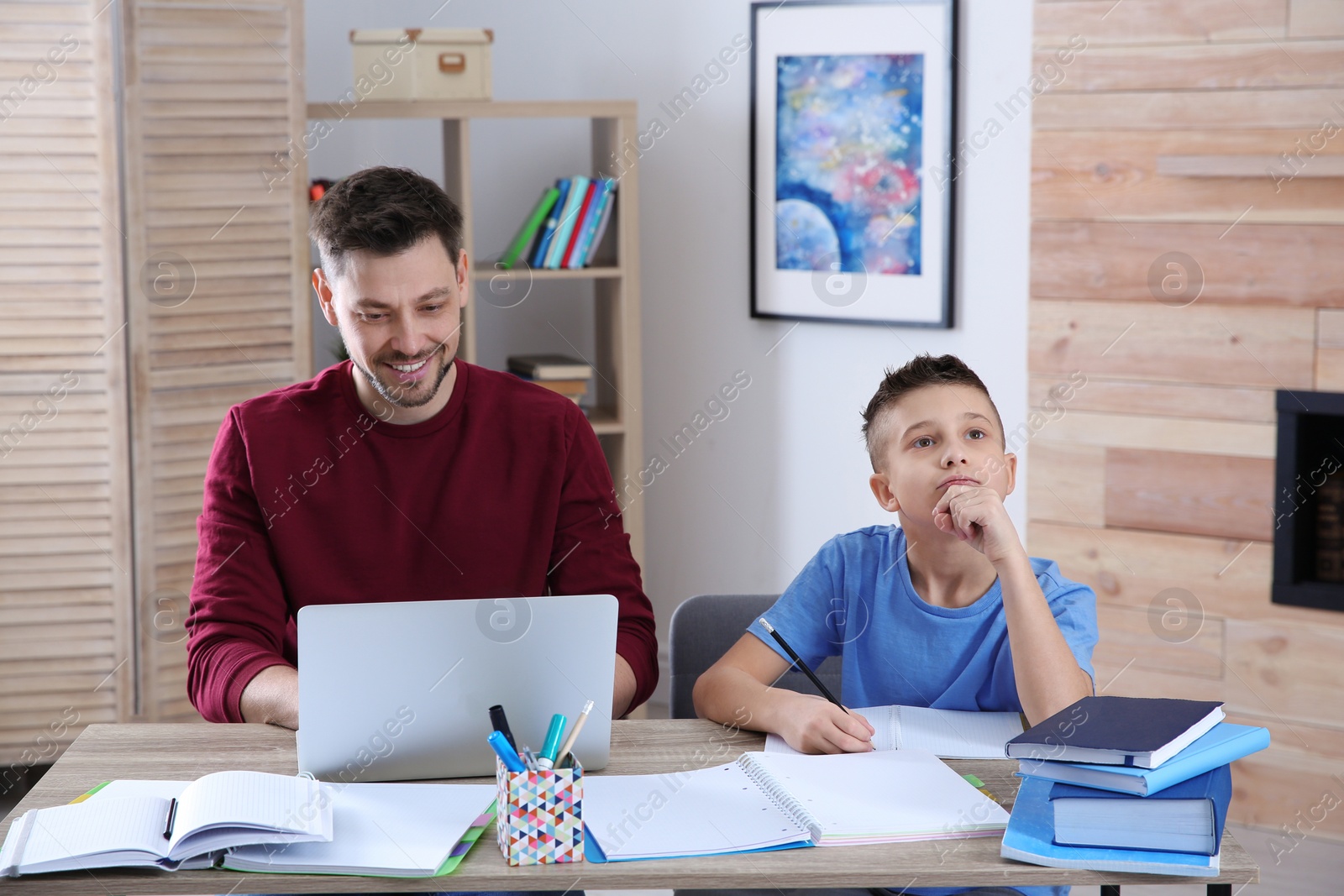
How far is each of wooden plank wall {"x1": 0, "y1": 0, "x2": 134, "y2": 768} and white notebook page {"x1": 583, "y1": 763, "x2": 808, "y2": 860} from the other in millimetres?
2119

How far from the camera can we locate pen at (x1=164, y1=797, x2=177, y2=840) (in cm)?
114

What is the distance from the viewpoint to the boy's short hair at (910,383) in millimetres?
1631

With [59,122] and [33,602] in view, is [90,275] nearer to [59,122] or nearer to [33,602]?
[59,122]

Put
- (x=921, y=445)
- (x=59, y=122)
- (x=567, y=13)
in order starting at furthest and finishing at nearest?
(x=567, y=13) < (x=59, y=122) < (x=921, y=445)

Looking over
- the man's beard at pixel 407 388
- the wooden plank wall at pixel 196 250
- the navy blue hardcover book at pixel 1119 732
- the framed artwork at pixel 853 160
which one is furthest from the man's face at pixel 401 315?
the framed artwork at pixel 853 160

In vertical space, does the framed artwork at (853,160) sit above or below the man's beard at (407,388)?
above

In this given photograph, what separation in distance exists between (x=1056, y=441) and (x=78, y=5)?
7.87ft

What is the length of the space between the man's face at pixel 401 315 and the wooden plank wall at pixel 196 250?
4.78 ft

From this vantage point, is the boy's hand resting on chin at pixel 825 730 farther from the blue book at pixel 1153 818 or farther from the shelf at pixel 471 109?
the shelf at pixel 471 109

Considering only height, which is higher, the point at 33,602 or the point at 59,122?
the point at 59,122

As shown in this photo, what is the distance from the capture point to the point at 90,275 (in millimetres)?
2947

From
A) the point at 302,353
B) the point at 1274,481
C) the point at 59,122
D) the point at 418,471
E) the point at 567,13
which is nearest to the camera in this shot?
the point at 418,471

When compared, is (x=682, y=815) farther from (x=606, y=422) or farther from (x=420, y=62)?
(x=420, y=62)

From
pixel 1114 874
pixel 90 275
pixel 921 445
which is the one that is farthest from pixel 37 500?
pixel 1114 874
